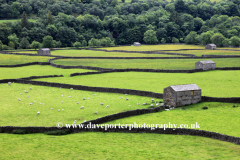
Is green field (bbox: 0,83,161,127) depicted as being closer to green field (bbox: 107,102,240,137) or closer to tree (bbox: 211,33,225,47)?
green field (bbox: 107,102,240,137)

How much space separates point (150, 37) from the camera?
185 m

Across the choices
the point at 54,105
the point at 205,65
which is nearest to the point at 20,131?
the point at 54,105

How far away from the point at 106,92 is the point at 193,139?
958 inches

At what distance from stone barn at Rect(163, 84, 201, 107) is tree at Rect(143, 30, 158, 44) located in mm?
142869

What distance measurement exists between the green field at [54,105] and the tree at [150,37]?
437ft

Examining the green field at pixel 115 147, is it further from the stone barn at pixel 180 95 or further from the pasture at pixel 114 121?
the stone barn at pixel 180 95

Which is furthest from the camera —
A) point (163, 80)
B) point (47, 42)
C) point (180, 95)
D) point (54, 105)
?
point (47, 42)

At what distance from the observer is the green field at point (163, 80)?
51688 millimetres

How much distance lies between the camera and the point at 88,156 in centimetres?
2575

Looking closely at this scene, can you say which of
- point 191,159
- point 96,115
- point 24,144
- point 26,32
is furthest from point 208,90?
point 26,32

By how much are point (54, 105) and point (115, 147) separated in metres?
17.2

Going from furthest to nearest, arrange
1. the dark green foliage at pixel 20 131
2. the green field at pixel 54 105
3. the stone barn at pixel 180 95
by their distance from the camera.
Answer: the stone barn at pixel 180 95, the green field at pixel 54 105, the dark green foliage at pixel 20 131

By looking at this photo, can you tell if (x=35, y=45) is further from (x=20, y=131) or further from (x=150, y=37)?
(x=20, y=131)

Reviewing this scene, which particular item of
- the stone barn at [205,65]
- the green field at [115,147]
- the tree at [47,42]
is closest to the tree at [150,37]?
the tree at [47,42]
